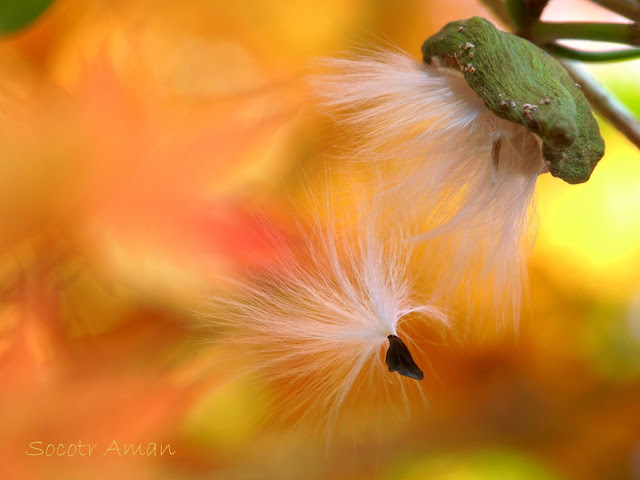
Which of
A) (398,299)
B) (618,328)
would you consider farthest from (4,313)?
(618,328)

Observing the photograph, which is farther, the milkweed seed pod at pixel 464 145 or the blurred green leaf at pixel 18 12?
the blurred green leaf at pixel 18 12

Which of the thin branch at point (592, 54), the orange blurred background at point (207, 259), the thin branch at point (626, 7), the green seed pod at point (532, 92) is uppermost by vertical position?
the thin branch at point (626, 7)

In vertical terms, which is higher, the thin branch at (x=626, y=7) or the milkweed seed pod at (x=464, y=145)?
the thin branch at (x=626, y=7)

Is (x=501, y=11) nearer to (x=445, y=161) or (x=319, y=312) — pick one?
(x=445, y=161)

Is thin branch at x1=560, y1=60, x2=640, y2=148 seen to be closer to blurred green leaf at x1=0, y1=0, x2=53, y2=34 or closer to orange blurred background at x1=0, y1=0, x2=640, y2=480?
orange blurred background at x1=0, y1=0, x2=640, y2=480

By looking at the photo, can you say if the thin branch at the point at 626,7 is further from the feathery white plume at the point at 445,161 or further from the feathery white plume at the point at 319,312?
the feathery white plume at the point at 319,312

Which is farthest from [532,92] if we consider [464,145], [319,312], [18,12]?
[18,12]

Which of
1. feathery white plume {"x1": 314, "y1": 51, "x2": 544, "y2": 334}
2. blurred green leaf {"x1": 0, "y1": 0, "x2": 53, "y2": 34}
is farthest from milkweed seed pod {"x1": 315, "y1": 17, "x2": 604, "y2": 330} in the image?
blurred green leaf {"x1": 0, "y1": 0, "x2": 53, "y2": 34}

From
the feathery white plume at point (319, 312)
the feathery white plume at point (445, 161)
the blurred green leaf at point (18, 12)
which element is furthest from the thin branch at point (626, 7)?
the blurred green leaf at point (18, 12)
